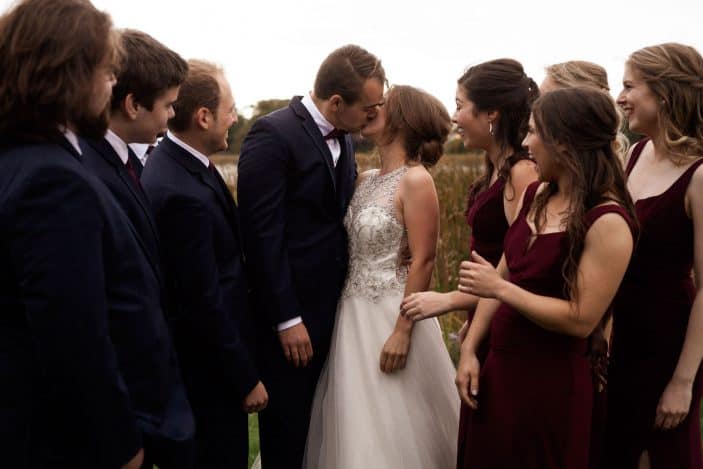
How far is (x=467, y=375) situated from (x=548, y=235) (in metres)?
0.69

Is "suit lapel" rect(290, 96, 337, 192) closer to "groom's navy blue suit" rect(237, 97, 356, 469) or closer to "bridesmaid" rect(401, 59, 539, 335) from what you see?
"groom's navy blue suit" rect(237, 97, 356, 469)

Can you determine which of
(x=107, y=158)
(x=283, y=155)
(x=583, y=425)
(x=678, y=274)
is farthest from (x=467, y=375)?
(x=107, y=158)

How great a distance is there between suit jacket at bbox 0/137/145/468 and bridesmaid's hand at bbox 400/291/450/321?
60.7 inches

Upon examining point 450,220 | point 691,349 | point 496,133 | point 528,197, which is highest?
point 496,133

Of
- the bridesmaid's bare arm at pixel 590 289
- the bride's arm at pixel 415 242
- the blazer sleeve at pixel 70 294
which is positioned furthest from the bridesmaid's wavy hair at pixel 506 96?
the blazer sleeve at pixel 70 294

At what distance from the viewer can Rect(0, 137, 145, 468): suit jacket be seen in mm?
1842

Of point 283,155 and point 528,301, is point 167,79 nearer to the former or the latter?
point 283,155

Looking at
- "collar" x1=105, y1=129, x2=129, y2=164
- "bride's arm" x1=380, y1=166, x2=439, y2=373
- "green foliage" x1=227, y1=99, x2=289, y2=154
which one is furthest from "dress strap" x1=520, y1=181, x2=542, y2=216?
"green foliage" x1=227, y1=99, x2=289, y2=154

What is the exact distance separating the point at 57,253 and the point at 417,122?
2.19m

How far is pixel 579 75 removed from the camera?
12.4 feet

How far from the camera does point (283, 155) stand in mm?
3559

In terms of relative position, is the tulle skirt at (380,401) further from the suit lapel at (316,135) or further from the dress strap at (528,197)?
the dress strap at (528,197)

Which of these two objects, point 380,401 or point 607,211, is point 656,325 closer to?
point 607,211

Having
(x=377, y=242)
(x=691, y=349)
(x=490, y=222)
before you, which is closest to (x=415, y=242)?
(x=377, y=242)
